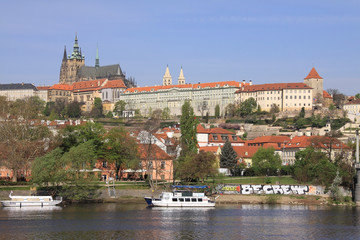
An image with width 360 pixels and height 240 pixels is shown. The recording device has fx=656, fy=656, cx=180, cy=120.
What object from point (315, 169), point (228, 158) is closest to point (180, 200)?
point (315, 169)

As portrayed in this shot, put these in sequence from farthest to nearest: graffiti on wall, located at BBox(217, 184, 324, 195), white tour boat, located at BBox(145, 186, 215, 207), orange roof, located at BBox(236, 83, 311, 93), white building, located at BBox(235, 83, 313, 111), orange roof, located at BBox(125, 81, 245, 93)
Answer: orange roof, located at BBox(125, 81, 245, 93) < orange roof, located at BBox(236, 83, 311, 93) < white building, located at BBox(235, 83, 313, 111) < graffiti on wall, located at BBox(217, 184, 324, 195) < white tour boat, located at BBox(145, 186, 215, 207)

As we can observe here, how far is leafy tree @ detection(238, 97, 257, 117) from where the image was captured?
6053 inches

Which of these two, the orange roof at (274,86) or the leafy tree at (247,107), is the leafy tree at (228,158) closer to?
the leafy tree at (247,107)

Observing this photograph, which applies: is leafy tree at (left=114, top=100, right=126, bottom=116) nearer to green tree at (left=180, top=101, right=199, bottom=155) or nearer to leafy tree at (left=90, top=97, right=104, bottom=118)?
leafy tree at (left=90, top=97, right=104, bottom=118)

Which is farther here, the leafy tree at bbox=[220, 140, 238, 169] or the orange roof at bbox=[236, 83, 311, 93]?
the orange roof at bbox=[236, 83, 311, 93]

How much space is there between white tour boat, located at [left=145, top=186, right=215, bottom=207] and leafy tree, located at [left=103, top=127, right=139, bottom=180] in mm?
6988

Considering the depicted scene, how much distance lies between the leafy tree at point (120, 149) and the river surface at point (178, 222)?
323 inches

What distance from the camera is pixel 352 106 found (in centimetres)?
15362

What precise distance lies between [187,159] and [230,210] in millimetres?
10770

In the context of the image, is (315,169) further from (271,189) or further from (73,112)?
(73,112)

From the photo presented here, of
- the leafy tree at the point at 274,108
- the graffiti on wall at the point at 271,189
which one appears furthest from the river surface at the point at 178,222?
the leafy tree at the point at 274,108

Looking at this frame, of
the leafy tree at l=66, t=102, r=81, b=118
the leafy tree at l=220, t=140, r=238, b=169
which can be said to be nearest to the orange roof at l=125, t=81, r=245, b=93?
the leafy tree at l=66, t=102, r=81, b=118

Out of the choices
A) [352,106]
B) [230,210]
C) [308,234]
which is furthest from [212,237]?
[352,106]

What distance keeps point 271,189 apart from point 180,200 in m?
8.78
